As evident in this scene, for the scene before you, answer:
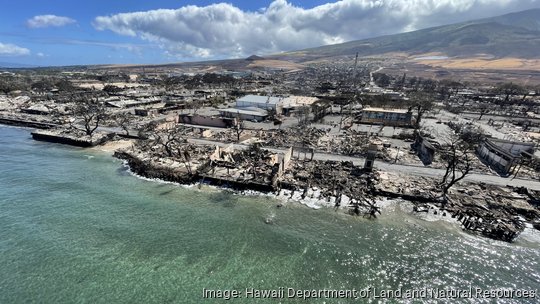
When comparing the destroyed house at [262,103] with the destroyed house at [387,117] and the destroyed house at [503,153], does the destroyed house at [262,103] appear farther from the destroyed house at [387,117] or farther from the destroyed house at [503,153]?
the destroyed house at [503,153]

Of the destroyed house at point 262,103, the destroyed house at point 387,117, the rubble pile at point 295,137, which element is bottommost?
the destroyed house at point 387,117

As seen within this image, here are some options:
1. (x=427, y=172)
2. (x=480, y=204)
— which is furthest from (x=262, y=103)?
(x=480, y=204)

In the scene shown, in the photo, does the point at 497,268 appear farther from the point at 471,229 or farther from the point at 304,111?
the point at 304,111

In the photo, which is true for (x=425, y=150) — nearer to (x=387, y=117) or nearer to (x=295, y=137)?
(x=295, y=137)

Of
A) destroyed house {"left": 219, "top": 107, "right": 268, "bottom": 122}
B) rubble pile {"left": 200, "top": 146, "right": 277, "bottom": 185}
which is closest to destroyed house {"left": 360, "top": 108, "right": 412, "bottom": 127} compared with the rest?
destroyed house {"left": 219, "top": 107, "right": 268, "bottom": 122}

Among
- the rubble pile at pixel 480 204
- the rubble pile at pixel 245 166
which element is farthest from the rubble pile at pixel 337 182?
the rubble pile at pixel 245 166

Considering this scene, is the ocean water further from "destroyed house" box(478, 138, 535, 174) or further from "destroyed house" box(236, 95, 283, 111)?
"destroyed house" box(236, 95, 283, 111)

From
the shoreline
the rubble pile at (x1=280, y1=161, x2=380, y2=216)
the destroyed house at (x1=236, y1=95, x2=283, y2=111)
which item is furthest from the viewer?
the destroyed house at (x1=236, y1=95, x2=283, y2=111)
